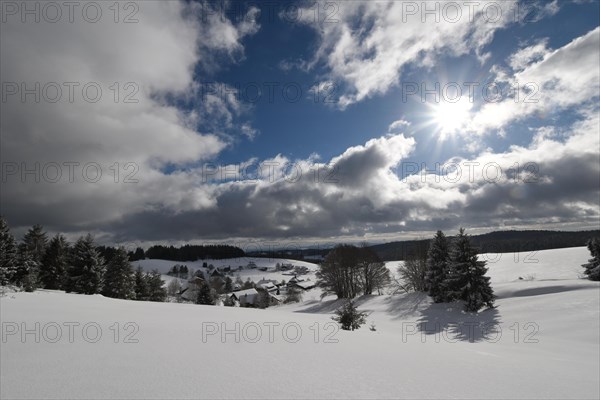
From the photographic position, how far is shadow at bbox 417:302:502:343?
21.7 meters

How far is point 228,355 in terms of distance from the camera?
21.9 ft

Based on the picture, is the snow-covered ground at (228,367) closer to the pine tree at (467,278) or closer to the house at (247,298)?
the pine tree at (467,278)

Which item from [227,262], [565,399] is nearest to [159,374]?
[565,399]

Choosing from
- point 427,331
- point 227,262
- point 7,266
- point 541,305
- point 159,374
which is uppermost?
point 159,374

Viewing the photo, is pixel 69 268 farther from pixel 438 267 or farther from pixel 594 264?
pixel 594 264

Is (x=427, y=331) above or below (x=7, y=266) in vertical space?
below

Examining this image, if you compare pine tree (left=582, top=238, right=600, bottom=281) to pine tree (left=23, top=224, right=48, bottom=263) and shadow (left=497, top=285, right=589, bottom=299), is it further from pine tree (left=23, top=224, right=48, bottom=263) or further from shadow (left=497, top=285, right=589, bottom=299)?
pine tree (left=23, top=224, right=48, bottom=263)

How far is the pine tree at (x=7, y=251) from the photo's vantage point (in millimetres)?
30141

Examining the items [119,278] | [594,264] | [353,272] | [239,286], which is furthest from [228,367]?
[239,286]

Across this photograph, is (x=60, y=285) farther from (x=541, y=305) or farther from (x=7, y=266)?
(x=541, y=305)

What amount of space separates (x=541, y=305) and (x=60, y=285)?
5539 centimetres

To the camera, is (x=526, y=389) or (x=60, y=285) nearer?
(x=526, y=389)

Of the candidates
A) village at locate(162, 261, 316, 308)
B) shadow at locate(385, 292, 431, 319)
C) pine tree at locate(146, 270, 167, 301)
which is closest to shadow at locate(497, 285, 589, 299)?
shadow at locate(385, 292, 431, 319)

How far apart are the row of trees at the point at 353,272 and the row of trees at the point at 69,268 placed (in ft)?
94.1
